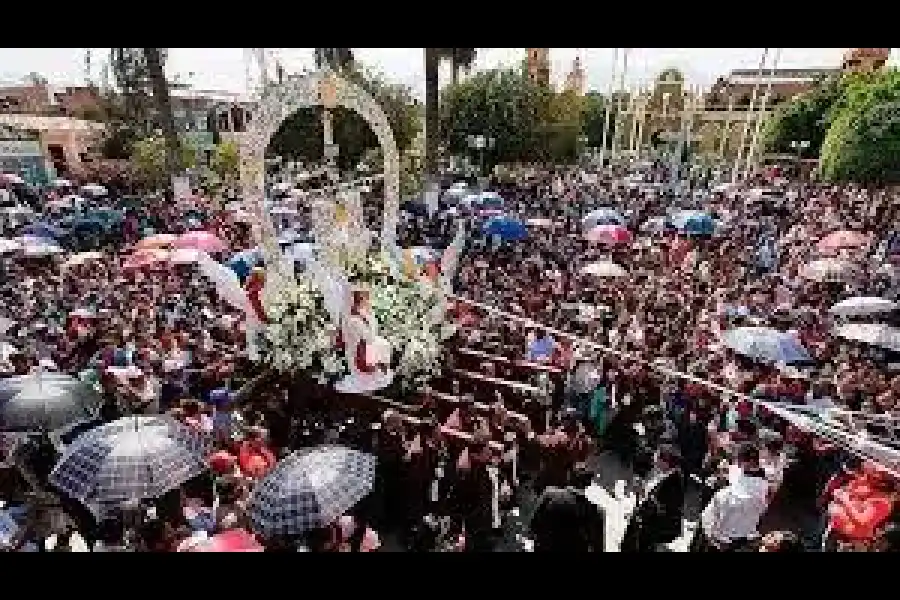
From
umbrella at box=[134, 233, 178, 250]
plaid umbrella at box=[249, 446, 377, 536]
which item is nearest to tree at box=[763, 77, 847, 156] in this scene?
umbrella at box=[134, 233, 178, 250]

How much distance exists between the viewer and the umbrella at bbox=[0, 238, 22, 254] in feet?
34.4

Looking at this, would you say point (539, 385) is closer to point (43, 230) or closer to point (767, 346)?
point (767, 346)

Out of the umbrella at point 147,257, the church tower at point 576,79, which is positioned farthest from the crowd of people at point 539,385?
the church tower at point 576,79

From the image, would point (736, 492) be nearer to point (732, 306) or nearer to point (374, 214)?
point (732, 306)

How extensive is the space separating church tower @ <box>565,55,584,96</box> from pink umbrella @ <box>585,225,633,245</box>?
188cm

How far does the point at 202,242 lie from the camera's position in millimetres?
9656

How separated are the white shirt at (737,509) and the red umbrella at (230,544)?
2.57 m

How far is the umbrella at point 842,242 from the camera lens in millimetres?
9271

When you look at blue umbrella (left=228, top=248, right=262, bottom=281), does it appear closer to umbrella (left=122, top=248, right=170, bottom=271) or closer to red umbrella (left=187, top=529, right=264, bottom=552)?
umbrella (left=122, top=248, right=170, bottom=271)

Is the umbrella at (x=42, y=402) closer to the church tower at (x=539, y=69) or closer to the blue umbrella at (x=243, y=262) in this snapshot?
the blue umbrella at (x=243, y=262)

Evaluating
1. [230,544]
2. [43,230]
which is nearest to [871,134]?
[230,544]

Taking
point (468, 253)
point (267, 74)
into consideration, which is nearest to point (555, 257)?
point (468, 253)

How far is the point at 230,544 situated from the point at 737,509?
110 inches

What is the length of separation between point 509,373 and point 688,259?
14.3 feet
